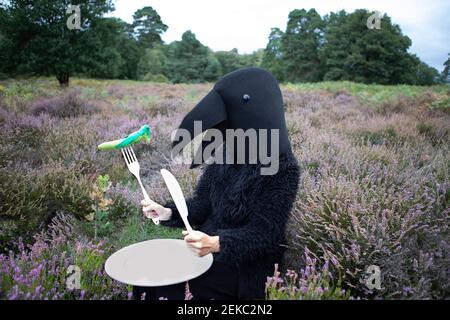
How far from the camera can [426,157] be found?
3.82 m

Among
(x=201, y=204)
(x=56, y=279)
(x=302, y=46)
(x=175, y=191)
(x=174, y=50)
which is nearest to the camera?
(x=175, y=191)

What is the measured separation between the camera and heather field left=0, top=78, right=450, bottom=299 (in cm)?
178

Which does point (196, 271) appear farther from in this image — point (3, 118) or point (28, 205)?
point (3, 118)

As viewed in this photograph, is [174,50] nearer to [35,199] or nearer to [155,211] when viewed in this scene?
[35,199]

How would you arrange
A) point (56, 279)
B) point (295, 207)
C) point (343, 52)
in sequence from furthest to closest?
point (343, 52) → point (295, 207) → point (56, 279)

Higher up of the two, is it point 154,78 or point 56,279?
point 154,78

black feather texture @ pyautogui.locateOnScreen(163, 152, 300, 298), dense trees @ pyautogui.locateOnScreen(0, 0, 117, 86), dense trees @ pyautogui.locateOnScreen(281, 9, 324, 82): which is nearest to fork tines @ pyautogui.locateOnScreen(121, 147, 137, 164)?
black feather texture @ pyautogui.locateOnScreen(163, 152, 300, 298)

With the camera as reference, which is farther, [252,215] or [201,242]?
[252,215]

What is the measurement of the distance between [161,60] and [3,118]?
28.2 m

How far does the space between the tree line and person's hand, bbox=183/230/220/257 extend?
18.2ft

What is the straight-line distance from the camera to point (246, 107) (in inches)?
60.4

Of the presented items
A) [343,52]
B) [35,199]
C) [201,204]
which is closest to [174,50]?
[343,52]

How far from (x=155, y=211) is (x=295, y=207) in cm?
134
